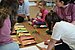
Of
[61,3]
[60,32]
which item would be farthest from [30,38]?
[60,32]

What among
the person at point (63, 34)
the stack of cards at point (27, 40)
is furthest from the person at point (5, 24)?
the stack of cards at point (27, 40)

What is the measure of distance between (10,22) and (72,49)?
0.51 metres

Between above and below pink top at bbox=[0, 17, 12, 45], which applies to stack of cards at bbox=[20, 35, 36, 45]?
below

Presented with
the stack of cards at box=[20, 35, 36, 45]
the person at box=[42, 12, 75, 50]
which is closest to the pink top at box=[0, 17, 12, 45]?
the person at box=[42, 12, 75, 50]

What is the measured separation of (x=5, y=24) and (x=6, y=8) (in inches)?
4.0

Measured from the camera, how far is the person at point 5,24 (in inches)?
41.7

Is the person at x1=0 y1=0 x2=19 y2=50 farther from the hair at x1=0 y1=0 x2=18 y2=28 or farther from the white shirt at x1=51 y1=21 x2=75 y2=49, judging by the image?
the white shirt at x1=51 y1=21 x2=75 y2=49

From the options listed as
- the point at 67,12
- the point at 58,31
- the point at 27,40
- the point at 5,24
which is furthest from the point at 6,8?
the point at 67,12

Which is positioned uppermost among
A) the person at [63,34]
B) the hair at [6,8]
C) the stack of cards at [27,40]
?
the hair at [6,8]

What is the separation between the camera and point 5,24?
1.10 metres

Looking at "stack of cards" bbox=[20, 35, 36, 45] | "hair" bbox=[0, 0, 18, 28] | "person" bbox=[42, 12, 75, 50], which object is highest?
"hair" bbox=[0, 0, 18, 28]

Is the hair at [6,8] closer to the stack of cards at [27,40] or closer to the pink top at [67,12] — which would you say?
the stack of cards at [27,40]

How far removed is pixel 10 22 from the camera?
115cm

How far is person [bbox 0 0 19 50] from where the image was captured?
106cm
